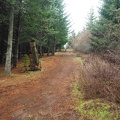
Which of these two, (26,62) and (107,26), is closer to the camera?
(26,62)

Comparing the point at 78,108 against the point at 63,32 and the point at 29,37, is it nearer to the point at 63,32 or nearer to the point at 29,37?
the point at 29,37

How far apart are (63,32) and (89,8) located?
72.5ft

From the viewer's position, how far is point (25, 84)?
34.1ft

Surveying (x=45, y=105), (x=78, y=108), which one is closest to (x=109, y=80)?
(x=78, y=108)

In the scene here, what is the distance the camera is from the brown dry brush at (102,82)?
581 cm

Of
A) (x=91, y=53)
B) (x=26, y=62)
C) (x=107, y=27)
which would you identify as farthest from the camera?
(x=107, y=27)

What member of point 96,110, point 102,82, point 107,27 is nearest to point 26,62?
point 107,27

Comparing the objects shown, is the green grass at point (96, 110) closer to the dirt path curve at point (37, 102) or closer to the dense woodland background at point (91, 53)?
the dense woodland background at point (91, 53)

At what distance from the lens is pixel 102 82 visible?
6629 millimetres

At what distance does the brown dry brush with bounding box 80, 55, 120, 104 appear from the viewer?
5.81 meters

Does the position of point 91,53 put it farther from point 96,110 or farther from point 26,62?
point 96,110

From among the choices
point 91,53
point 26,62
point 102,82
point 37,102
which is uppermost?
point 91,53

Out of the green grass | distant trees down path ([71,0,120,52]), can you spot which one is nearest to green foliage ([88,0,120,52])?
distant trees down path ([71,0,120,52])

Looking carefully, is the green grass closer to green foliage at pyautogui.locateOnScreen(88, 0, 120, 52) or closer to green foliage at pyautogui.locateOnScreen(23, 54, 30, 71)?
green foliage at pyautogui.locateOnScreen(23, 54, 30, 71)
